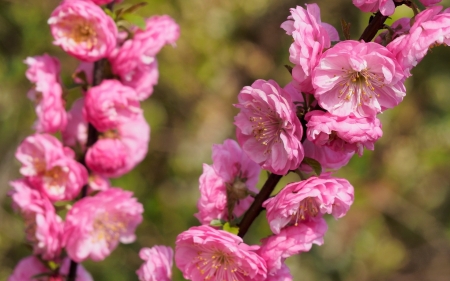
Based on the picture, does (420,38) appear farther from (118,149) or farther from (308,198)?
(118,149)

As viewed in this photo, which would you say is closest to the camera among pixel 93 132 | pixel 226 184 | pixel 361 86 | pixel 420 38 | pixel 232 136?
pixel 420 38

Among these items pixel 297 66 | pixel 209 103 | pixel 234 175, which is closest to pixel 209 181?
pixel 234 175

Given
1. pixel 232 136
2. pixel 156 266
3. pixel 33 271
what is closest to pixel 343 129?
pixel 156 266

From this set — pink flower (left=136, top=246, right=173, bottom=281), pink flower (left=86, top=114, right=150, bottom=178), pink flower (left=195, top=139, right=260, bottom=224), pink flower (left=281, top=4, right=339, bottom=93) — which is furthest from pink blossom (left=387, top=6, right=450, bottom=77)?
pink flower (left=86, top=114, right=150, bottom=178)

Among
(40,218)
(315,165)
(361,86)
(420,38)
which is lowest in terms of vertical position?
(40,218)

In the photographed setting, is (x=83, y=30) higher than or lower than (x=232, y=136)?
higher

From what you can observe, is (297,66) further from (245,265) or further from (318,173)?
(245,265)

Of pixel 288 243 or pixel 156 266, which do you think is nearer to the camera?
pixel 288 243

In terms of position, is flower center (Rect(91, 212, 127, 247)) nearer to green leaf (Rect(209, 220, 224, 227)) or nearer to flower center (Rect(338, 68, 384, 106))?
green leaf (Rect(209, 220, 224, 227))
